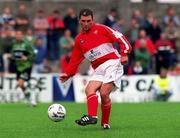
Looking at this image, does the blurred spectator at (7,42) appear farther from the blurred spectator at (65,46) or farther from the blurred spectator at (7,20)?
the blurred spectator at (65,46)

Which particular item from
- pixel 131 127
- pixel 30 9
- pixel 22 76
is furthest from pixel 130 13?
pixel 131 127

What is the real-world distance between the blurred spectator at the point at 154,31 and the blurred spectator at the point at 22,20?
17.1 feet

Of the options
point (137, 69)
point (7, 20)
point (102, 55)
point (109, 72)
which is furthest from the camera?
point (137, 69)

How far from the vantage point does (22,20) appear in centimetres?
2866

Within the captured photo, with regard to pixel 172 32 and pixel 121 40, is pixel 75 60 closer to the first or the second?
pixel 121 40

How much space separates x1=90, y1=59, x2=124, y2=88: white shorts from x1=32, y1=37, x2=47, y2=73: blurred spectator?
14.6 m

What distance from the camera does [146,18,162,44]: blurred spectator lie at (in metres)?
30.4

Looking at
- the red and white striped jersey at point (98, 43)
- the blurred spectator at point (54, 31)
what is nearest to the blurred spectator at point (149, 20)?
the blurred spectator at point (54, 31)

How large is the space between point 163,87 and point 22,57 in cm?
733

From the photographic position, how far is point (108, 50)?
544 inches

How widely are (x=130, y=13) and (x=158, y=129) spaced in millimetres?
19317

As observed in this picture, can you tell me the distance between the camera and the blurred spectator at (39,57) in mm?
28484

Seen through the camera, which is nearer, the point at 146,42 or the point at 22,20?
the point at 22,20

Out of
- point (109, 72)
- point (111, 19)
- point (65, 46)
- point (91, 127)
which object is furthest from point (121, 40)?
point (111, 19)
